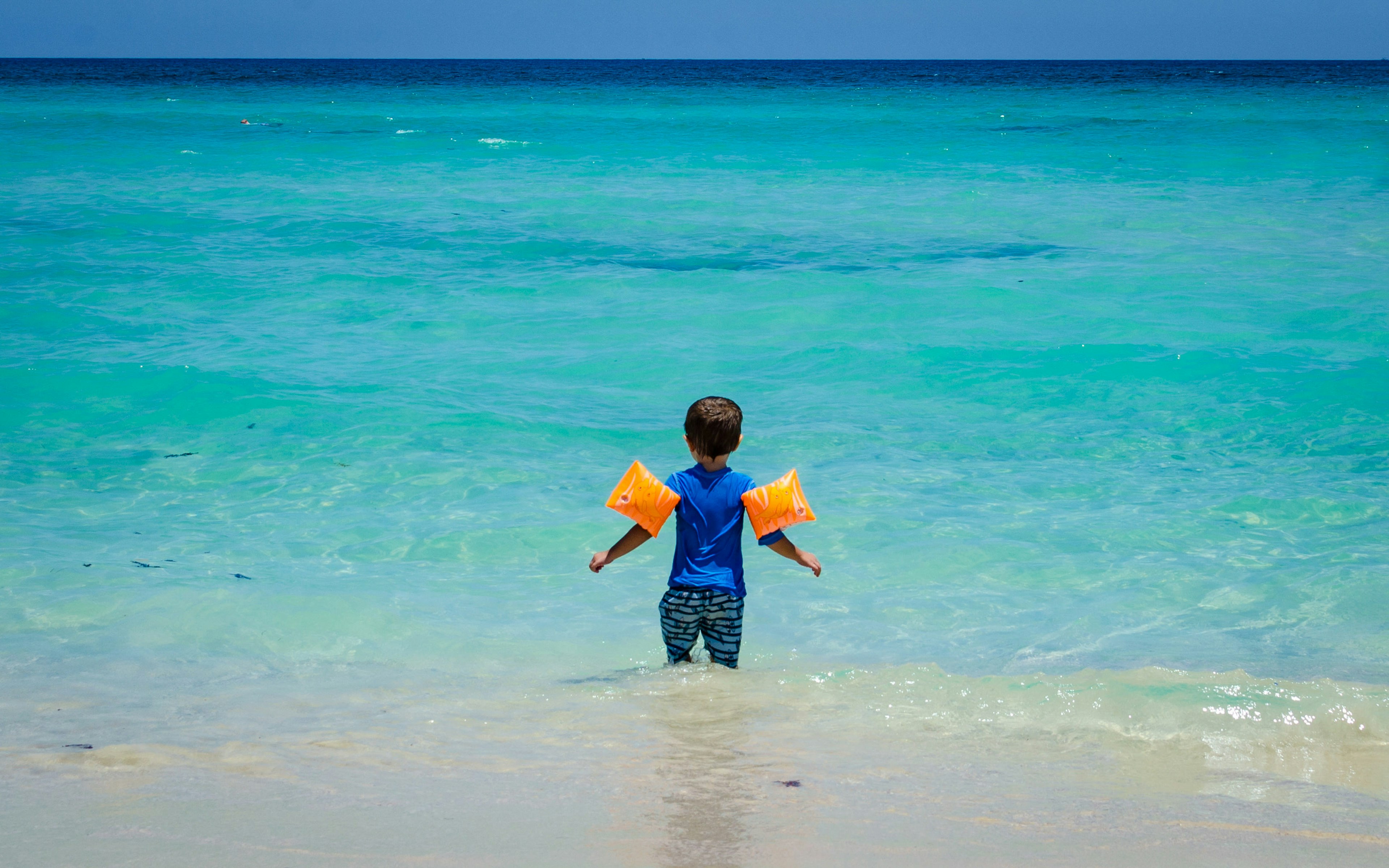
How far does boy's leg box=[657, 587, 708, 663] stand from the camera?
12.8ft

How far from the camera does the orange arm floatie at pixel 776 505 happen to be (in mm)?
3727

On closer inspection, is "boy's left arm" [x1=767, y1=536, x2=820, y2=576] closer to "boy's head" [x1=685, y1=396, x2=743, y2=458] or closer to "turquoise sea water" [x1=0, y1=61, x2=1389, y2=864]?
"boy's head" [x1=685, y1=396, x2=743, y2=458]

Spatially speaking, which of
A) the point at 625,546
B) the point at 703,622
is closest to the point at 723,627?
the point at 703,622

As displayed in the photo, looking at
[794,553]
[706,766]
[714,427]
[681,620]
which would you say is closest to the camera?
[706,766]

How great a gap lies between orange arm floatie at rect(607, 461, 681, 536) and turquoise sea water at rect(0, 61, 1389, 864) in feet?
2.29

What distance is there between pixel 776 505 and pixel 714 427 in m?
0.35

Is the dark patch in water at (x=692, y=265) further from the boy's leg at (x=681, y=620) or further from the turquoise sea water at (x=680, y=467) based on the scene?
the boy's leg at (x=681, y=620)

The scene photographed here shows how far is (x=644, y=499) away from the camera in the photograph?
12.2 feet

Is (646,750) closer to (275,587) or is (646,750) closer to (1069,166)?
(275,587)

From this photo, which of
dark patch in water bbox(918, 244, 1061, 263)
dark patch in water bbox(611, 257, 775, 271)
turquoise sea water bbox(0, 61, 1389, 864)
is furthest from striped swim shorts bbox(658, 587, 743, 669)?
dark patch in water bbox(918, 244, 1061, 263)

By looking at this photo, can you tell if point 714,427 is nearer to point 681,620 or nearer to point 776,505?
point 776,505

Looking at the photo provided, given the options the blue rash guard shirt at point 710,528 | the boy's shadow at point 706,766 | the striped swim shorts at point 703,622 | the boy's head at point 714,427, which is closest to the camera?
the boy's shadow at point 706,766

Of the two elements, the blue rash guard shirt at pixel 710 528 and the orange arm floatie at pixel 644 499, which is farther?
the blue rash guard shirt at pixel 710 528

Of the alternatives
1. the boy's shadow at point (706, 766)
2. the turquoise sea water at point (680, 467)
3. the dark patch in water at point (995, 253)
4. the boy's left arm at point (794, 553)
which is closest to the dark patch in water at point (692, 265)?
the turquoise sea water at point (680, 467)
